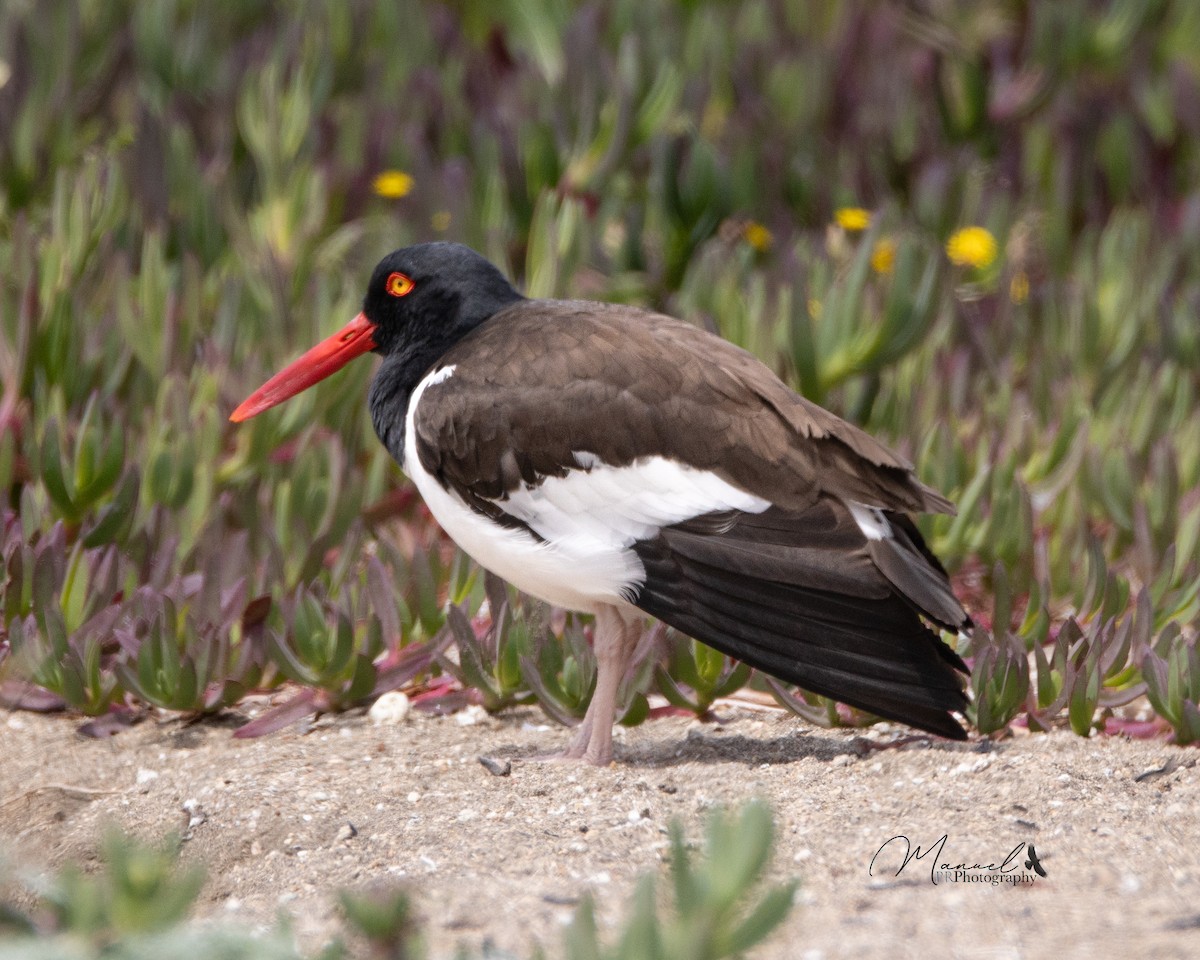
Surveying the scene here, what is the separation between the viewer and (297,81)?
5805 mm

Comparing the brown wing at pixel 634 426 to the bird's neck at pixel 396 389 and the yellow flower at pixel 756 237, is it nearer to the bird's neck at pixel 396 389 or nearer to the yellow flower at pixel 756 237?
the bird's neck at pixel 396 389

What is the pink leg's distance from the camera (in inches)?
138

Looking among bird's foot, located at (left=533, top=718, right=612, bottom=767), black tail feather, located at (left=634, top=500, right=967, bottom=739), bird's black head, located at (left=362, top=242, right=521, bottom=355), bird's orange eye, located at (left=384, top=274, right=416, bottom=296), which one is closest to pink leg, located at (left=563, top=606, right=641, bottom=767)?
bird's foot, located at (left=533, top=718, right=612, bottom=767)

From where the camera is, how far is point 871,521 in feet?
11.0

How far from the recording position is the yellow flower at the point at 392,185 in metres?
6.02

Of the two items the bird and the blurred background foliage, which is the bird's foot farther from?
the blurred background foliage

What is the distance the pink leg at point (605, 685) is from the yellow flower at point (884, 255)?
2.44m

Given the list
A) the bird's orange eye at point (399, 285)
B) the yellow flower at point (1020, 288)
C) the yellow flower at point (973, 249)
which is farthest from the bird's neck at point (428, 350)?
the yellow flower at point (1020, 288)

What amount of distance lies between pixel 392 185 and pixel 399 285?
2178mm

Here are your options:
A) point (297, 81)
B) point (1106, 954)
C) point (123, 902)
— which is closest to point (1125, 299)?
point (297, 81)

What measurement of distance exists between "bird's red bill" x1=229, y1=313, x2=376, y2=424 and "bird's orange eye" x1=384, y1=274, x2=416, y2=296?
0.20 meters

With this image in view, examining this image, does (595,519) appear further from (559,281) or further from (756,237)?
(756,237)

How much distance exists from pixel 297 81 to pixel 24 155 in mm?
1018

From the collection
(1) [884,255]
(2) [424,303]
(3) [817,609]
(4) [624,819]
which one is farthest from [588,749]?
(1) [884,255]
